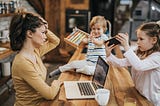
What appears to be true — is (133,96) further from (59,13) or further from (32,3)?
(32,3)

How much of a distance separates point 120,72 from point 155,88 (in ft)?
1.76

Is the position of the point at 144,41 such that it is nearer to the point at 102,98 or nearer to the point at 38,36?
the point at 102,98

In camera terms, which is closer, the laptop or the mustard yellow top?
the mustard yellow top

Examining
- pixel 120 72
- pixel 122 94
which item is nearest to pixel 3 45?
pixel 120 72

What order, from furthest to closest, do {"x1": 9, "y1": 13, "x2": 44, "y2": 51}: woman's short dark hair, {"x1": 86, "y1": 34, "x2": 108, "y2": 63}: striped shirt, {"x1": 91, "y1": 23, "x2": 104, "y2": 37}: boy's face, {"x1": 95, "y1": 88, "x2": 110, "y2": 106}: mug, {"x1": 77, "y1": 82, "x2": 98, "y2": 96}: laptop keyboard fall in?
{"x1": 91, "y1": 23, "x2": 104, "y2": 37}: boy's face
{"x1": 86, "y1": 34, "x2": 108, "y2": 63}: striped shirt
{"x1": 77, "y1": 82, "x2": 98, "y2": 96}: laptop keyboard
{"x1": 9, "y1": 13, "x2": 44, "y2": 51}: woman's short dark hair
{"x1": 95, "y1": 88, "x2": 110, "y2": 106}: mug

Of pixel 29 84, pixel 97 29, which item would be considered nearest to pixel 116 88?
pixel 29 84

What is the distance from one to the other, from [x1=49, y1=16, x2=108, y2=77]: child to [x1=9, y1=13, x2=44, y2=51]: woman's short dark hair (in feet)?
2.36

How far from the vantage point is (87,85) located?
76.1 inches

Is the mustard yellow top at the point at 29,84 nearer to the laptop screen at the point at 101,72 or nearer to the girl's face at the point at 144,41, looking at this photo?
the laptop screen at the point at 101,72

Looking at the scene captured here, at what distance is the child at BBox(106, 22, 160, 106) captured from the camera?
1.79 meters

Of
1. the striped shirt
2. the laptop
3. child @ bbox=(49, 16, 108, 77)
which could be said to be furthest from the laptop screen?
the striped shirt

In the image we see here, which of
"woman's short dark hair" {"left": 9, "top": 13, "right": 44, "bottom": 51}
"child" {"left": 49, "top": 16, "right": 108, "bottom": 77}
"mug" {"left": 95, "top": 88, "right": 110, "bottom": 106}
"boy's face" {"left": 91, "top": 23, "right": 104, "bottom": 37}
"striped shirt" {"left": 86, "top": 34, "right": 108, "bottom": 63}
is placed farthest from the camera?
"boy's face" {"left": 91, "top": 23, "right": 104, "bottom": 37}

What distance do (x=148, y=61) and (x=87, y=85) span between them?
0.52 meters

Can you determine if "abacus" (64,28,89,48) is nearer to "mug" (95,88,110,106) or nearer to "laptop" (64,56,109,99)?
"laptop" (64,56,109,99)
